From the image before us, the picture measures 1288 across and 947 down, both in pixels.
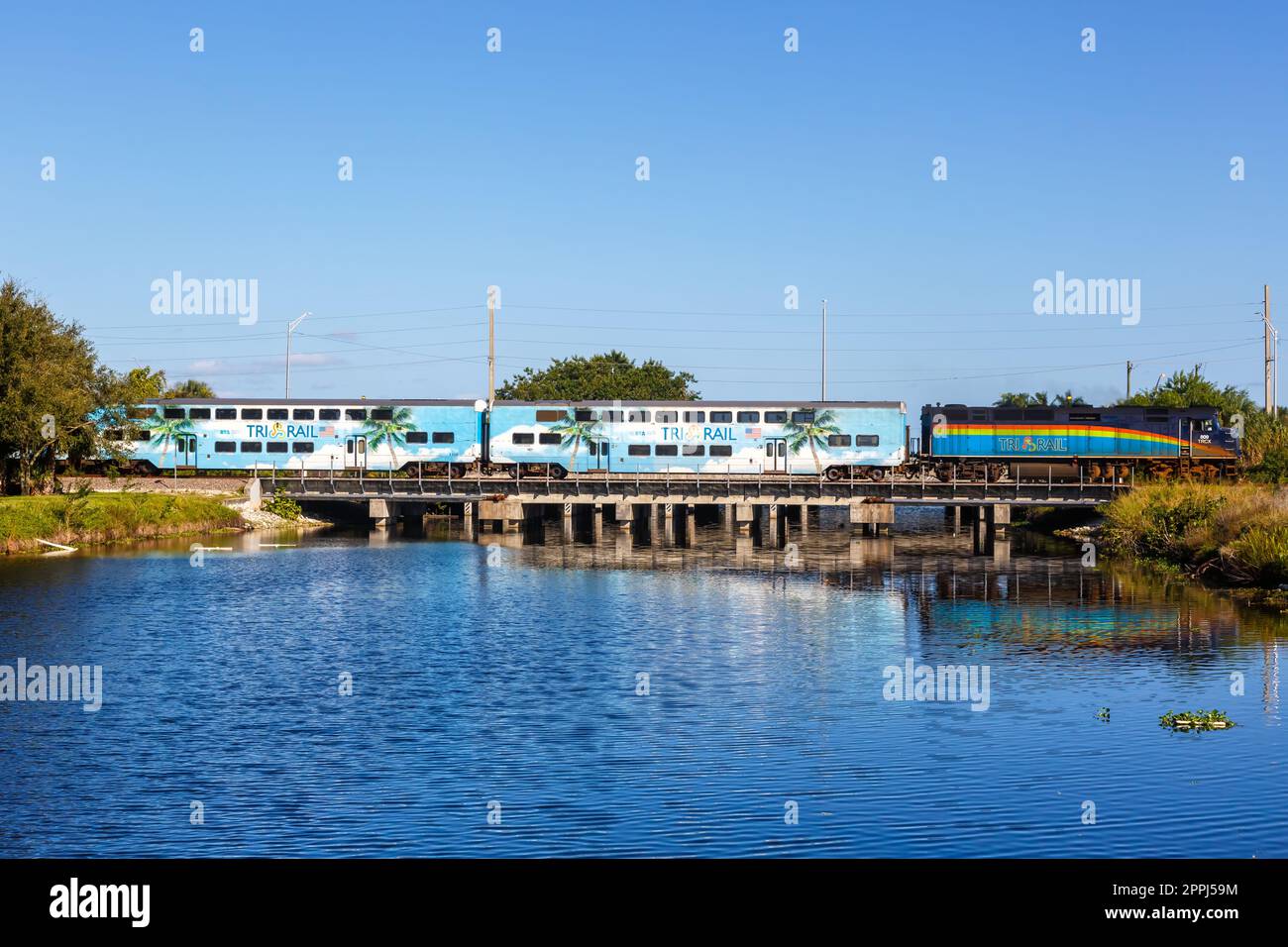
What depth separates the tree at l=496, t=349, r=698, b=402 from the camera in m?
142

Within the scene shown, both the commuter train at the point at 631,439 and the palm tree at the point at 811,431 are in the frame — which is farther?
the palm tree at the point at 811,431

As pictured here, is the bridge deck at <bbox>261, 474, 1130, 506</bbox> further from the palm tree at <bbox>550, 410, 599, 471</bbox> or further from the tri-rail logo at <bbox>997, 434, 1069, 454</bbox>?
the palm tree at <bbox>550, 410, 599, 471</bbox>

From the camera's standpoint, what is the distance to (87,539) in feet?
209

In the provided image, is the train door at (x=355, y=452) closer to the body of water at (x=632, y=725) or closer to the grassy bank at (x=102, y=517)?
the grassy bank at (x=102, y=517)

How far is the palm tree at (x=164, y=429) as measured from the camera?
79938 millimetres

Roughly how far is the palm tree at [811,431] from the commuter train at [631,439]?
6cm

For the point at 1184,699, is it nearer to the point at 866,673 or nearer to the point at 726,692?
the point at 866,673

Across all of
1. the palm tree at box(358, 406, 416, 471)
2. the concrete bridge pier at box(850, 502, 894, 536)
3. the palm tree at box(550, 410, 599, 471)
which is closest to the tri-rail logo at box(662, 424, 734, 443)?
the palm tree at box(550, 410, 599, 471)

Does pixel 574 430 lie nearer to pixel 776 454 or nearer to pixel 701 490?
pixel 701 490
